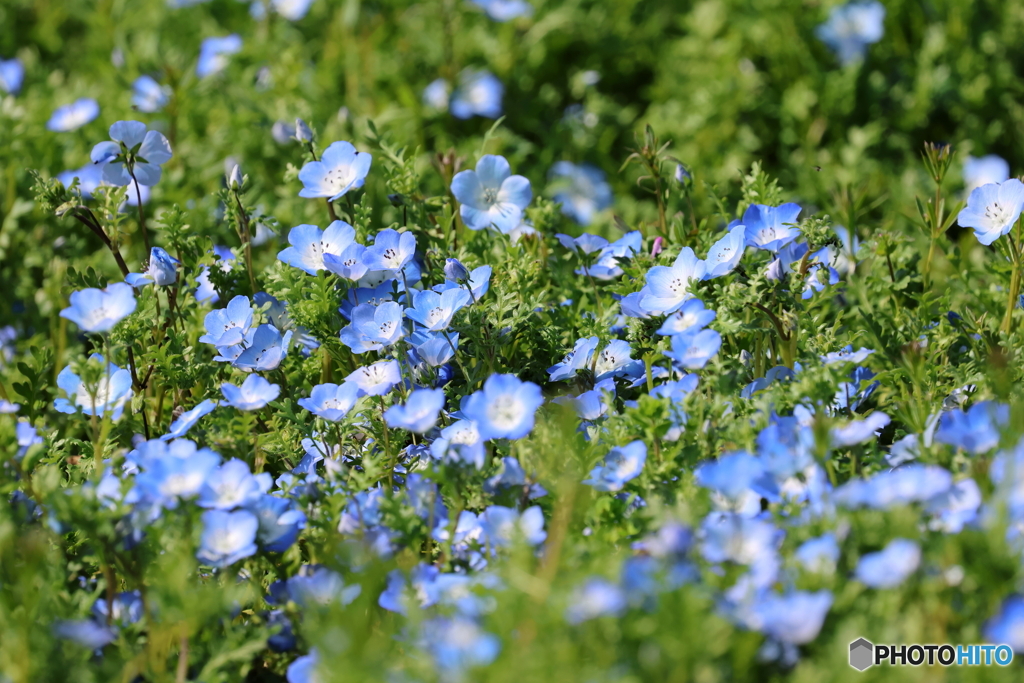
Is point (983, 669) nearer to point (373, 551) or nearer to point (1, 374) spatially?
point (373, 551)

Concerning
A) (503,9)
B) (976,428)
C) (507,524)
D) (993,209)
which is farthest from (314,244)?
(503,9)

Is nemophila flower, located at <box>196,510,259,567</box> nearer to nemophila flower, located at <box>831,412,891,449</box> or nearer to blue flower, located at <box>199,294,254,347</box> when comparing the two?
blue flower, located at <box>199,294,254,347</box>

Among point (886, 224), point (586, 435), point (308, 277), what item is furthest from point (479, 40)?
point (586, 435)

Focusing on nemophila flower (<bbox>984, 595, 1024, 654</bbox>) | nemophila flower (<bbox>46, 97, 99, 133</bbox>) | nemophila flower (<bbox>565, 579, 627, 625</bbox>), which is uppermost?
nemophila flower (<bbox>46, 97, 99, 133</bbox>)

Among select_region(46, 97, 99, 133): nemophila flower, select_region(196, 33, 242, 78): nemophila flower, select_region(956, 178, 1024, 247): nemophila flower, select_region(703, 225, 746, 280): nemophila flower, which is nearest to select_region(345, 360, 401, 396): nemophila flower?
select_region(703, 225, 746, 280): nemophila flower

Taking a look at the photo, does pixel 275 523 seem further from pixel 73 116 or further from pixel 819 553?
pixel 73 116

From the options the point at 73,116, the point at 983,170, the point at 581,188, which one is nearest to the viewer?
the point at 73,116
